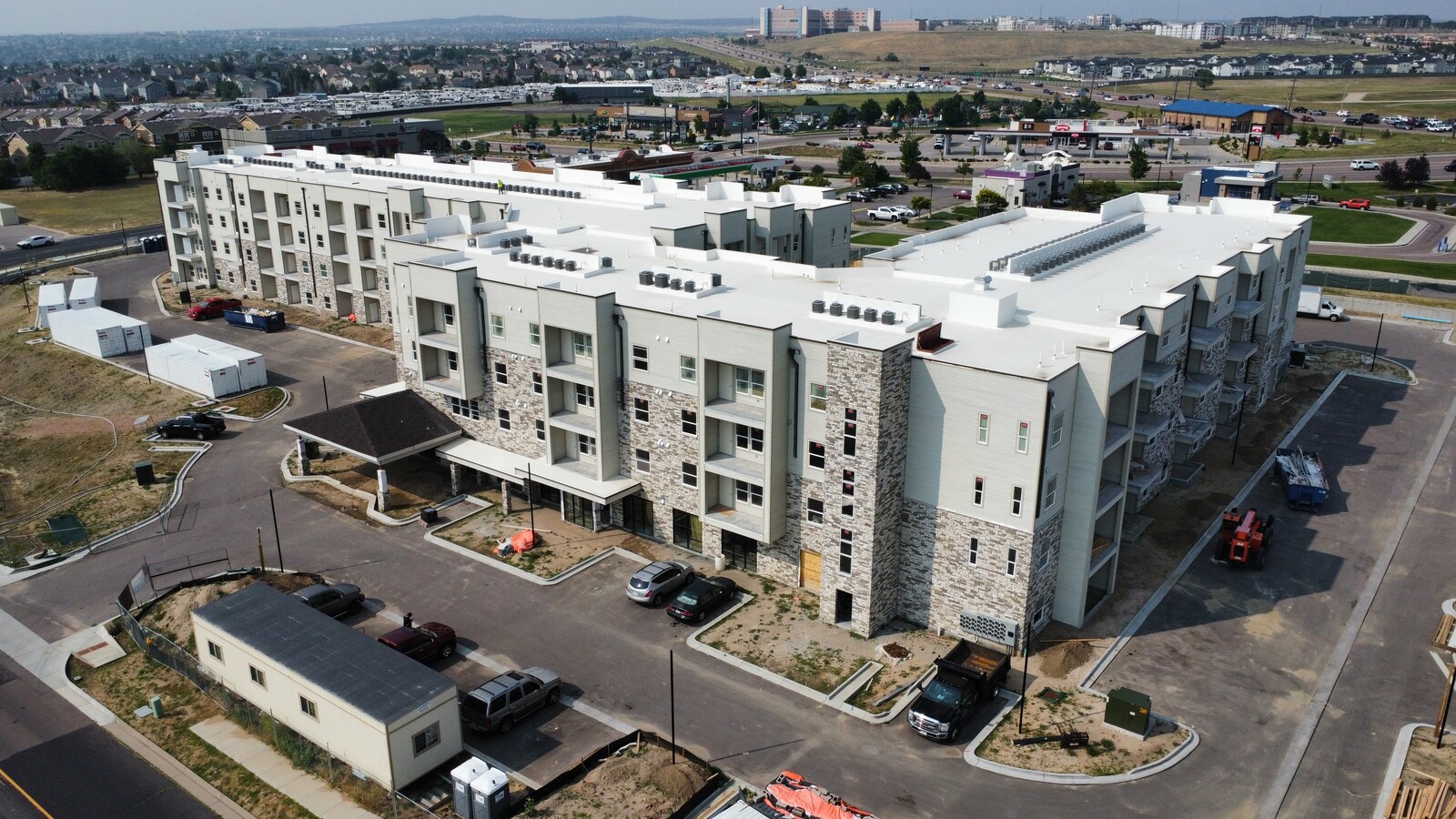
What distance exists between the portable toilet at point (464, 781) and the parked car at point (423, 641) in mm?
8063

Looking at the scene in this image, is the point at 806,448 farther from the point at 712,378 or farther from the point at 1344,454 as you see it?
the point at 1344,454

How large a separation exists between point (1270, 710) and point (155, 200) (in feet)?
549

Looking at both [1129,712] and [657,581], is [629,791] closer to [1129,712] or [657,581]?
[657,581]

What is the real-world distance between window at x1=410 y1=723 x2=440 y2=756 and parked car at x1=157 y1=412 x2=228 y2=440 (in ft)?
125

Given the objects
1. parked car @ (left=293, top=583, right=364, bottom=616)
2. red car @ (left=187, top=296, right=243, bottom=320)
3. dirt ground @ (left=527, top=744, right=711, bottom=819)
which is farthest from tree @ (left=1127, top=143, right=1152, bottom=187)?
dirt ground @ (left=527, top=744, right=711, bottom=819)

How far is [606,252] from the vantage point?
6247cm

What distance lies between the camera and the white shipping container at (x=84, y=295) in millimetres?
89000

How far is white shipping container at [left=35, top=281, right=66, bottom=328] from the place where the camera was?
3484 inches

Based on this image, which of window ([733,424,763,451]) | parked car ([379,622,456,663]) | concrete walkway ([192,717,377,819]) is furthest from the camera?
window ([733,424,763,451])

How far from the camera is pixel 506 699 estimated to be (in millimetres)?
35875

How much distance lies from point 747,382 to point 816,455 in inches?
181

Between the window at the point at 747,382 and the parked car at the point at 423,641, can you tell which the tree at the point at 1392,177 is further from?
the parked car at the point at 423,641

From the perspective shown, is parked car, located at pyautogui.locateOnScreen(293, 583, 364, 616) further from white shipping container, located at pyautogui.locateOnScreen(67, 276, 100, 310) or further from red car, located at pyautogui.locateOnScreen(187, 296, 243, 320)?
white shipping container, located at pyautogui.locateOnScreen(67, 276, 100, 310)

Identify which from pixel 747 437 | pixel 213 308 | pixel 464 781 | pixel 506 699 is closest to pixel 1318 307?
pixel 747 437
